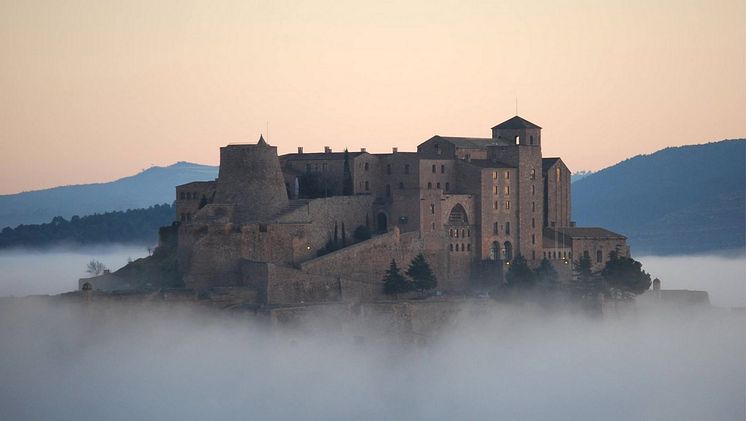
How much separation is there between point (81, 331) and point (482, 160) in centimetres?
2022

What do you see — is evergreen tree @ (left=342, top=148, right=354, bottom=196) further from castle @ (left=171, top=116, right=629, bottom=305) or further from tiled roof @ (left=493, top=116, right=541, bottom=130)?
tiled roof @ (left=493, top=116, right=541, bottom=130)

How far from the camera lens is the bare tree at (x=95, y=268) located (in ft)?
322

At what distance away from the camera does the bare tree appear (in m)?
98.0

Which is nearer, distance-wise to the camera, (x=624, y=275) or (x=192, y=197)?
(x=192, y=197)

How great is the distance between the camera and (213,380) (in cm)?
7956

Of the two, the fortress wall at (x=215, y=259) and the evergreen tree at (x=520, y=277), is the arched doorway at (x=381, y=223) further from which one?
the fortress wall at (x=215, y=259)

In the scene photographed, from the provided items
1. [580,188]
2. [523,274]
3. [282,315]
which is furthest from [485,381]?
[580,188]

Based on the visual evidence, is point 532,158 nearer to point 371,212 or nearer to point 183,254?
point 371,212

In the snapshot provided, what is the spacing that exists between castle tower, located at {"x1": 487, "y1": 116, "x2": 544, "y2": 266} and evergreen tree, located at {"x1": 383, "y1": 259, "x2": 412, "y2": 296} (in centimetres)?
697

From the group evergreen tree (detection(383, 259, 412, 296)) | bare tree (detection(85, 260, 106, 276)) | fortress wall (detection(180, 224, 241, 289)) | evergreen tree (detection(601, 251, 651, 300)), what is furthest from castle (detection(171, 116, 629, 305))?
bare tree (detection(85, 260, 106, 276))

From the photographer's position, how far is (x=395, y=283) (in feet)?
263

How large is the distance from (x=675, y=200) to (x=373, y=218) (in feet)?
262

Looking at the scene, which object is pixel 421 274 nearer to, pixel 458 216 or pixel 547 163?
pixel 458 216

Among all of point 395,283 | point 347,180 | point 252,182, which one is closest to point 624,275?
point 395,283
